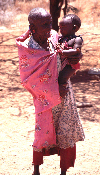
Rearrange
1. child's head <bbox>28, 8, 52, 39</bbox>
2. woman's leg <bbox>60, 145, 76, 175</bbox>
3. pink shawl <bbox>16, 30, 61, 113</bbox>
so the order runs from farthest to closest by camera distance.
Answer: woman's leg <bbox>60, 145, 76, 175</bbox>, pink shawl <bbox>16, 30, 61, 113</bbox>, child's head <bbox>28, 8, 52, 39</bbox>

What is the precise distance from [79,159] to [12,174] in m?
0.78

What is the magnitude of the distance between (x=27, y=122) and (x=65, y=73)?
2.30 metres

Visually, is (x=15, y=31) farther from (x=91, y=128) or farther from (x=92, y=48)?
(x=91, y=128)

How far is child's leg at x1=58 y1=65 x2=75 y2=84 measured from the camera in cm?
203

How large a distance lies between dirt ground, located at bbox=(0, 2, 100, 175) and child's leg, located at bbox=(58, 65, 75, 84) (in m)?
0.35

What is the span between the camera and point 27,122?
4.19m

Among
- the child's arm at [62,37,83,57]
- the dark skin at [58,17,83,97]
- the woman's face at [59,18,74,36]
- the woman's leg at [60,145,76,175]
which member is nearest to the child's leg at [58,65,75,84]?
the dark skin at [58,17,83,97]

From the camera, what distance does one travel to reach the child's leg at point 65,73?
6.66 feet

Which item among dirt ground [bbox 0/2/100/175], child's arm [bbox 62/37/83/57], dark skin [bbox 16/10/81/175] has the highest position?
dark skin [bbox 16/10/81/175]

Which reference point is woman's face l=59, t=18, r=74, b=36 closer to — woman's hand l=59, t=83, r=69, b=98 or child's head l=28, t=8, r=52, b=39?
child's head l=28, t=8, r=52, b=39

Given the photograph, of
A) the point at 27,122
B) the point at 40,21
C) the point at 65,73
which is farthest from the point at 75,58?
the point at 27,122

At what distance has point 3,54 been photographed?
8.97m

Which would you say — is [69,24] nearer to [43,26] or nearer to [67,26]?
[67,26]

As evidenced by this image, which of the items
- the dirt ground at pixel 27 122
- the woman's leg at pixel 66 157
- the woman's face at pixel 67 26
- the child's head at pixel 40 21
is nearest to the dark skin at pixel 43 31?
the child's head at pixel 40 21
